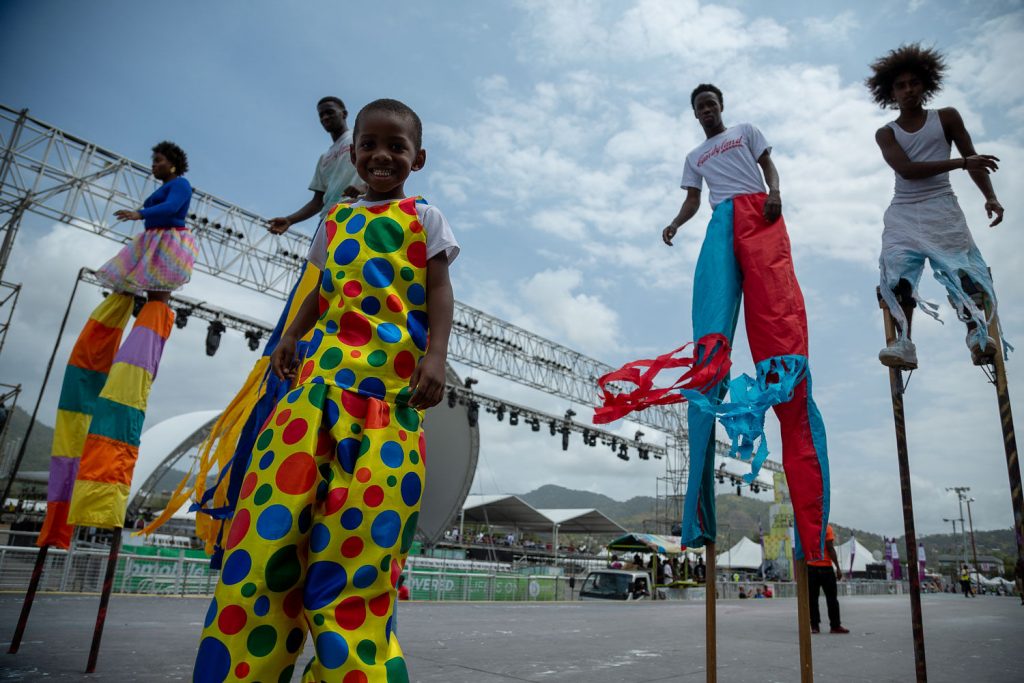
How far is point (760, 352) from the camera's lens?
2.45 metres

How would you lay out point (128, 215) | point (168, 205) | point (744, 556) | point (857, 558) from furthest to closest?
point (744, 556) < point (857, 558) < point (168, 205) < point (128, 215)

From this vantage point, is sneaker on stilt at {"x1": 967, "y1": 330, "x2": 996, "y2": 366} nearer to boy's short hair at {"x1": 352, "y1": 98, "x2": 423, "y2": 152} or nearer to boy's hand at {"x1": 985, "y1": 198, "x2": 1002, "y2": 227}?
boy's hand at {"x1": 985, "y1": 198, "x2": 1002, "y2": 227}

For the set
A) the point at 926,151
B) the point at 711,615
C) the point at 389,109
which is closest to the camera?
the point at 389,109

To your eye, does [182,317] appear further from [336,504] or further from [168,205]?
[336,504]

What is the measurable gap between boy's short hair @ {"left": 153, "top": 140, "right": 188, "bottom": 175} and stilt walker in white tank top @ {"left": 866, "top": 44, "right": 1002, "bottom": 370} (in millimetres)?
3067

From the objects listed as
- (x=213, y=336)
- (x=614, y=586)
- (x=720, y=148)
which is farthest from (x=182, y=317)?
(x=720, y=148)

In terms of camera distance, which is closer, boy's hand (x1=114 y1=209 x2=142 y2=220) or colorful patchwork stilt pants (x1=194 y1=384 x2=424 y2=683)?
colorful patchwork stilt pants (x1=194 y1=384 x2=424 y2=683)

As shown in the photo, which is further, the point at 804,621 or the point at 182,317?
the point at 182,317

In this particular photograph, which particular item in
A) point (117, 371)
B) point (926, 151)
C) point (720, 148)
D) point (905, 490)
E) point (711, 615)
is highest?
point (720, 148)

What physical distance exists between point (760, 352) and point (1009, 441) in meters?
0.81

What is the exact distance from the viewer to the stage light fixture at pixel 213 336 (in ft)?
52.3

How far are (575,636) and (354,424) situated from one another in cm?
390

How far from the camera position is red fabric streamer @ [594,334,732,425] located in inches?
85.6

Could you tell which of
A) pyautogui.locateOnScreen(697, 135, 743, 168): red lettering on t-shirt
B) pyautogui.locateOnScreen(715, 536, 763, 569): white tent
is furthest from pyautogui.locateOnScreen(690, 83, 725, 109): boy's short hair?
pyautogui.locateOnScreen(715, 536, 763, 569): white tent
